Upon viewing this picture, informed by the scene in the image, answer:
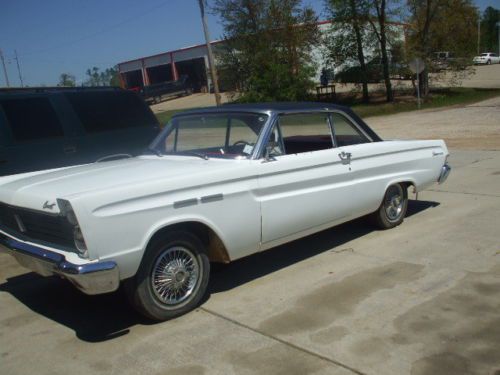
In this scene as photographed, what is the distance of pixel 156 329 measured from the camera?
4035 mm

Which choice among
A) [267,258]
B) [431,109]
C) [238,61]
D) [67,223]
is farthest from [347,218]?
[238,61]

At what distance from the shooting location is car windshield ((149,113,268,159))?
488 centimetres

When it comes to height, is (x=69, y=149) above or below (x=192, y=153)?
above

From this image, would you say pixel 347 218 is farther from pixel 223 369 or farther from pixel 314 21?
pixel 314 21

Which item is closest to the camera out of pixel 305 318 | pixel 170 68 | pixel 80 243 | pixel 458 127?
pixel 80 243

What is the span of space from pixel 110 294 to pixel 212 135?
6.12ft

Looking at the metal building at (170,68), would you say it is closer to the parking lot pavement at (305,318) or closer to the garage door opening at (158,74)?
the garage door opening at (158,74)

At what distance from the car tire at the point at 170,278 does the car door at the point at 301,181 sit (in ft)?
2.29

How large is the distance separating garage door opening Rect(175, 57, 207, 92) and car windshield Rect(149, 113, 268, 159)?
53866mm

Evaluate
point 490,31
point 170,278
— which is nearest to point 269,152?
point 170,278

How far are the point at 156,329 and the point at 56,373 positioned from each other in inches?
31.0

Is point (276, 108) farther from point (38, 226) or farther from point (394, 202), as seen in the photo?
point (38, 226)

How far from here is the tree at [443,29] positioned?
2971 centimetres

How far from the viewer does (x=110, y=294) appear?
192 inches
